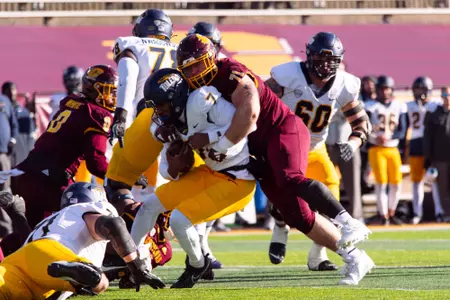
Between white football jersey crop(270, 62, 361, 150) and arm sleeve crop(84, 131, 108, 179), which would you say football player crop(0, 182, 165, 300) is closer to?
arm sleeve crop(84, 131, 108, 179)

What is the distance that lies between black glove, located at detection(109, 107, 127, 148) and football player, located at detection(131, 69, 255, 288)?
0.68 meters

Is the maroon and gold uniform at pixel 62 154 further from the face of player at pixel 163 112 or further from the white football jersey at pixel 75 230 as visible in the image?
the white football jersey at pixel 75 230

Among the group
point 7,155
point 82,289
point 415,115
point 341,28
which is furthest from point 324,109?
point 341,28

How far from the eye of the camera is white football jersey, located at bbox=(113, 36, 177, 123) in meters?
8.02

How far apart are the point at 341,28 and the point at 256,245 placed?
8319 mm

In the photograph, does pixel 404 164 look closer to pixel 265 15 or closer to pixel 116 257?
pixel 265 15

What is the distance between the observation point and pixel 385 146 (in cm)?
1341

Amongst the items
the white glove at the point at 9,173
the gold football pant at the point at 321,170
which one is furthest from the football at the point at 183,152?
the gold football pant at the point at 321,170

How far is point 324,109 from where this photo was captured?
7.78 m

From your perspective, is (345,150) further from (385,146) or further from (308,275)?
(385,146)

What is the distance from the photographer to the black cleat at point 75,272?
512cm

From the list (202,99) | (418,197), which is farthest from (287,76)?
(418,197)

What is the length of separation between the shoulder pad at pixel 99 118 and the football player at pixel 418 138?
7.05 metres

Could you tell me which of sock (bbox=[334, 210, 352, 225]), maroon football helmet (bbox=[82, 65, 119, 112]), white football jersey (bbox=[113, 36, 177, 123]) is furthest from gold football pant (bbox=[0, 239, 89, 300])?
white football jersey (bbox=[113, 36, 177, 123])
